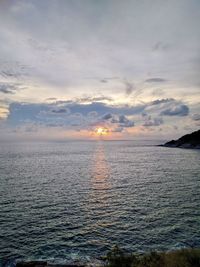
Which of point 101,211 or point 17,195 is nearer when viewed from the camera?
point 101,211

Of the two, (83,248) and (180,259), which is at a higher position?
(180,259)

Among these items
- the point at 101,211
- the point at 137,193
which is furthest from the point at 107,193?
the point at 101,211

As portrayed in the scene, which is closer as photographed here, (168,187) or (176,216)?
(176,216)

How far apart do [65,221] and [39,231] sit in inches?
207

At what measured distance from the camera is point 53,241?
33031 millimetres

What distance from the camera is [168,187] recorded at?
64812 millimetres

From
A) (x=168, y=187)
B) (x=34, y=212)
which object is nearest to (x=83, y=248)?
(x=34, y=212)

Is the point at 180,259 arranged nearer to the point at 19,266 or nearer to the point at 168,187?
the point at 19,266

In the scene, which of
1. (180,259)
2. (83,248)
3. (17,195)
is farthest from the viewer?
(17,195)

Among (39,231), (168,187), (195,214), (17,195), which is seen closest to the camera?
(39,231)

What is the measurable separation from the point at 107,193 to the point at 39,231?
26.6m

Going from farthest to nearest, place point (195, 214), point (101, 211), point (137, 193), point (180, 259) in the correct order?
1. point (137, 193)
2. point (101, 211)
3. point (195, 214)
4. point (180, 259)

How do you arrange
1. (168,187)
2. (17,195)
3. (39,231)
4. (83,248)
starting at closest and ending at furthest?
1. (83,248)
2. (39,231)
3. (17,195)
4. (168,187)

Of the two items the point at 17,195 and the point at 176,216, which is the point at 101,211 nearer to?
the point at 176,216
